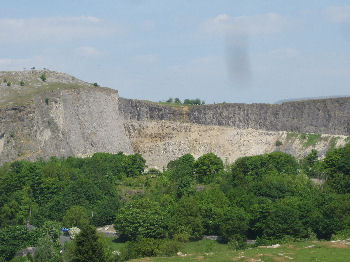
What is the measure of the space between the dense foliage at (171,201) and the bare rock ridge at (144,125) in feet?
18.3

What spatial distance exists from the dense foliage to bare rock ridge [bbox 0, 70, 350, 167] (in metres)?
5.57

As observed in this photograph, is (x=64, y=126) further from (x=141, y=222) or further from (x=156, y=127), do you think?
(x=141, y=222)

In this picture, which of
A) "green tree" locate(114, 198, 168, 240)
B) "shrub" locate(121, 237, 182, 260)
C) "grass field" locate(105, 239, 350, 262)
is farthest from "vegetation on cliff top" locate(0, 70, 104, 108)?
"grass field" locate(105, 239, 350, 262)

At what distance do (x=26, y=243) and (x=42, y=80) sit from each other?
4521 centimetres

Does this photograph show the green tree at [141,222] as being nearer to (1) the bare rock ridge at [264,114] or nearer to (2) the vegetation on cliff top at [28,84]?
Result: (2) the vegetation on cliff top at [28,84]

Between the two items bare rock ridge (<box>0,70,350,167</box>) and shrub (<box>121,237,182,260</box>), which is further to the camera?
bare rock ridge (<box>0,70,350,167</box>)

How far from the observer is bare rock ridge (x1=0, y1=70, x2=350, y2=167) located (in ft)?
277

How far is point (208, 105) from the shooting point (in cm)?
9556

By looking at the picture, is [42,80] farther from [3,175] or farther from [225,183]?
[225,183]

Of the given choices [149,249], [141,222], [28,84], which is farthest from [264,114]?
[149,249]

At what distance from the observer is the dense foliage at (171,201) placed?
5441 cm

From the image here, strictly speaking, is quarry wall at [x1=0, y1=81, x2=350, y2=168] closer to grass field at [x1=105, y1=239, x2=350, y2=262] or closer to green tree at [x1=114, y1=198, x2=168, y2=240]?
green tree at [x1=114, y1=198, x2=168, y2=240]

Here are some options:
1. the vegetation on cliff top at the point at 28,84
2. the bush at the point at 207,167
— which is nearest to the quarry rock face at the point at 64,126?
the vegetation on cliff top at the point at 28,84

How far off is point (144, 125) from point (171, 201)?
31062 millimetres
